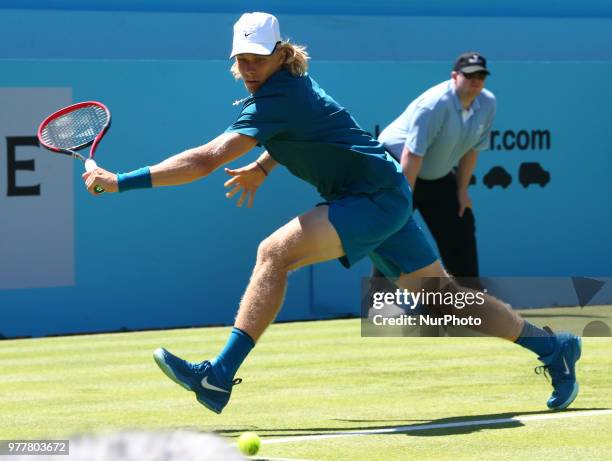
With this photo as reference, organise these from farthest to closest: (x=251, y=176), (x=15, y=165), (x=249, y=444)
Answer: (x=15, y=165), (x=251, y=176), (x=249, y=444)

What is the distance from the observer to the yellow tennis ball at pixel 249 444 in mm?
4797

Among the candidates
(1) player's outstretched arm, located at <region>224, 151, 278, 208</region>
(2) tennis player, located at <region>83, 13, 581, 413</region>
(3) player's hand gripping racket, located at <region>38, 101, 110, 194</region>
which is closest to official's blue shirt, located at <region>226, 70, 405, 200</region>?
(2) tennis player, located at <region>83, 13, 581, 413</region>

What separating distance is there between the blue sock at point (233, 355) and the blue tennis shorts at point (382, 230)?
1.89 feet

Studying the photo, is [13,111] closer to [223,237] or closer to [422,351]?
[223,237]

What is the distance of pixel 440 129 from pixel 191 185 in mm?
3303

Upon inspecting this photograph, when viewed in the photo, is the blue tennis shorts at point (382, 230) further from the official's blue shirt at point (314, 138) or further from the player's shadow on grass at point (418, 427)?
the player's shadow on grass at point (418, 427)

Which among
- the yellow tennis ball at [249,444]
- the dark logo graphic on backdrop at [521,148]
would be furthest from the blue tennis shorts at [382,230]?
the dark logo graphic on backdrop at [521,148]

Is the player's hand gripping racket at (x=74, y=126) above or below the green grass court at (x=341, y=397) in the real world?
above

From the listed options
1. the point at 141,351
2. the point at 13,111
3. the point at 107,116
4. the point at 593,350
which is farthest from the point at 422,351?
the point at 13,111

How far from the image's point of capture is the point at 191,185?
12031 mm

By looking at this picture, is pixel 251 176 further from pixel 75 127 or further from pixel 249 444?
Result: pixel 249 444

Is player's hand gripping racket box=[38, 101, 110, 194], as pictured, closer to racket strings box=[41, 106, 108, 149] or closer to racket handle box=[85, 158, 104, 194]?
racket strings box=[41, 106, 108, 149]

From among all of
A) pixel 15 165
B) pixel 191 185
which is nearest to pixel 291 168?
pixel 15 165

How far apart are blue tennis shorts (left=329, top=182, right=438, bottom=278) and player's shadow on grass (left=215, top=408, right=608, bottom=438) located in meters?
0.69
